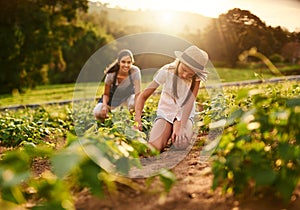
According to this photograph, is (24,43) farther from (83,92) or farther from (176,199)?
(176,199)

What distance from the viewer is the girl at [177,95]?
11.6 feet

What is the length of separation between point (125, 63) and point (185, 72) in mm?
1757

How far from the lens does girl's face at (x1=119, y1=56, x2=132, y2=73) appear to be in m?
5.30

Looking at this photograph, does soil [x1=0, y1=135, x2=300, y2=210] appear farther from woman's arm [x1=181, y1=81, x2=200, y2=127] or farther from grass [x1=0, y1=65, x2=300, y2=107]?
grass [x1=0, y1=65, x2=300, y2=107]

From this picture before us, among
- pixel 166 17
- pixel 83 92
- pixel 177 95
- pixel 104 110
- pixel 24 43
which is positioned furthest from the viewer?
pixel 24 43

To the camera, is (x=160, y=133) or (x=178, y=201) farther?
(x=160, y=133)

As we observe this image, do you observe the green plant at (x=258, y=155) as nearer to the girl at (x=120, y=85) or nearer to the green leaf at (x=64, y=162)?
the green leaf at (x=64, y=162)

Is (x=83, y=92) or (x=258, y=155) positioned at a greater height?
(x=258, y=155)

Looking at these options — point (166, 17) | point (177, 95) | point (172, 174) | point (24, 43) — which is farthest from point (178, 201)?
point (24, 43)

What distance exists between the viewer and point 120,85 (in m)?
5.58

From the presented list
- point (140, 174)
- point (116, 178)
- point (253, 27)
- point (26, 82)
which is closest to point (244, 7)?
point (253, 27)

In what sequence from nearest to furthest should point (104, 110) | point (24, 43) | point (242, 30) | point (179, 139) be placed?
point (179, 139) < point (242, 30) < point (104, 110) < point (24, 43)

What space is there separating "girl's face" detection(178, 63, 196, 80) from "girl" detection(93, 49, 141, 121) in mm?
1554

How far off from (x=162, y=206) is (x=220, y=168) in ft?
0.91
